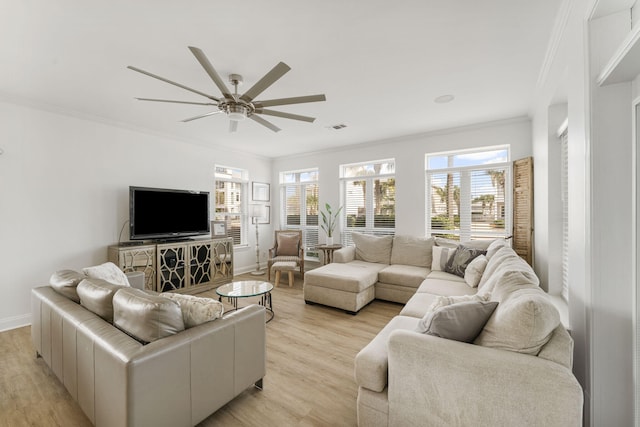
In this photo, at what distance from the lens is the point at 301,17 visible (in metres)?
1.84

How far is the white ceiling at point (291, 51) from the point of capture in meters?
1.77

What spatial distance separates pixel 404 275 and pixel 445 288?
750mm

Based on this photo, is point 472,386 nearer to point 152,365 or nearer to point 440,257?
point 152,365

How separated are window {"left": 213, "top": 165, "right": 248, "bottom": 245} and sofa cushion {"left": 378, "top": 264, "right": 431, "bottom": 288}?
326 centimetres

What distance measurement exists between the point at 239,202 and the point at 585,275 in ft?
18.0

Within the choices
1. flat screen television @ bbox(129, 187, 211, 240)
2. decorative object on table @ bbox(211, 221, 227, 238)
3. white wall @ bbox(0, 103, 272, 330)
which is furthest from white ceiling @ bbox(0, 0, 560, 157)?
decorative object on table @ bbox(211, 221, 227, 238)

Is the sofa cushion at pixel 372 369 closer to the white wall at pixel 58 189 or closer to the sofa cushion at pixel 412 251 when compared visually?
the sofa cushion at pixel 412 251

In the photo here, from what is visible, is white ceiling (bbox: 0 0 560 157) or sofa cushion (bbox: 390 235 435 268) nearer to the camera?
white ceiling (bbox: 0 0 560 157)

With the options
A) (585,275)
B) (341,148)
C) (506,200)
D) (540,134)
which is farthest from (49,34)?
(506,200)

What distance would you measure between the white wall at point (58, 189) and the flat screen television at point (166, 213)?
12.3 inches

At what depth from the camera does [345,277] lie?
3.56 metres

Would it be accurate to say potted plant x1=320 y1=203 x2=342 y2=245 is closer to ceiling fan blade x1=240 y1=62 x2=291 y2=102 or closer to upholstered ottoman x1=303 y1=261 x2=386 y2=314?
upholstered ottoman x1=303 y1=261 x2=386 y2=314

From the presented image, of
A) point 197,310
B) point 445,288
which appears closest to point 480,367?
point 197,310

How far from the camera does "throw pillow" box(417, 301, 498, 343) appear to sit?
4.73 feet
